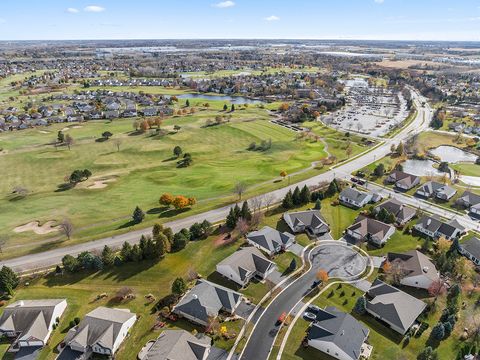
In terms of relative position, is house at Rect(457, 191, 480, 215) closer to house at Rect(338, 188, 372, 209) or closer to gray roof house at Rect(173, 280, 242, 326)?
house at Rect(338, 188, 372, 209)

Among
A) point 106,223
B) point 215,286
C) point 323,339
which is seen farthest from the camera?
point 106,223

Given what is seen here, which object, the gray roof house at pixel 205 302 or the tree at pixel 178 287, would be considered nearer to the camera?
the gray roof house at pixel 205 302

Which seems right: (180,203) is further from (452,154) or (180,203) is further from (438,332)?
(452,154)

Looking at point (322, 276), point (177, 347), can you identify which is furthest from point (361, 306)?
point (177, 347)

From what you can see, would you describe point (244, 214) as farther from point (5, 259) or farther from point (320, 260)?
point (5, 259)

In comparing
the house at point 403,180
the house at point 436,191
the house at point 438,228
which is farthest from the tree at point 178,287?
the house at point 436,191

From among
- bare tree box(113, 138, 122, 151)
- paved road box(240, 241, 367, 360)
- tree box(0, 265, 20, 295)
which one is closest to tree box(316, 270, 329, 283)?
paved road box(240, 241, 367, 360)

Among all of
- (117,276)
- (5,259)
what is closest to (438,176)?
(117,276)

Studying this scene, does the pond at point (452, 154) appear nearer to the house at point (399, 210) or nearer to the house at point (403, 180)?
the house at point (403, 180)
